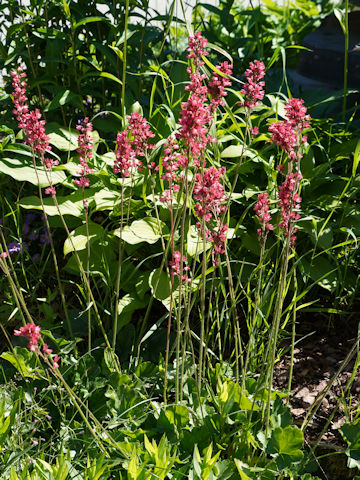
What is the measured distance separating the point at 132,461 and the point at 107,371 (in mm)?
618

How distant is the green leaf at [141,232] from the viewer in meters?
2.39

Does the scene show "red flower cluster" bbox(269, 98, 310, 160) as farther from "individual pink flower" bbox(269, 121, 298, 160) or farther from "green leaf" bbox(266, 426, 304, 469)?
"green leaf" bbox(266, 426, 304, 469)

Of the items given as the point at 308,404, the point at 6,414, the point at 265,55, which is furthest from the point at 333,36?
the point at 6,414

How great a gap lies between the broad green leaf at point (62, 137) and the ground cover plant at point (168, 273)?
12 mm

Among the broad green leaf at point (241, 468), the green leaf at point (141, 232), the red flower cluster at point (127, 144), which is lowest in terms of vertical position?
the broad green leaf at point (241, 468)

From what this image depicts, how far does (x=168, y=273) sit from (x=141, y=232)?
1.68 feet

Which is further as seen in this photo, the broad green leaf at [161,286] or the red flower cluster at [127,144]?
the broad green leaf at [161,286]

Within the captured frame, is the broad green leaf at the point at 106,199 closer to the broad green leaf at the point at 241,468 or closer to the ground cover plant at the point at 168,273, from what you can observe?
the ground cover plant at the point at 168,273

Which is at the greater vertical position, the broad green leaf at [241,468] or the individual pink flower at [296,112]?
the individual pink flower at [296,112]

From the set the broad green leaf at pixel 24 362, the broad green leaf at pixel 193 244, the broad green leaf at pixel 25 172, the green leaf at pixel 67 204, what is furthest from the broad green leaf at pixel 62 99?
the broad green leaf at pixel 24 362

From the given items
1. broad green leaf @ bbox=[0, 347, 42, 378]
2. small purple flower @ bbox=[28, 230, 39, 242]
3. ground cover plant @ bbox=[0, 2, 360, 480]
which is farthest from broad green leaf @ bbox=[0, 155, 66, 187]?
broad green leaf @ bbox=[0, 347, 42, 378]

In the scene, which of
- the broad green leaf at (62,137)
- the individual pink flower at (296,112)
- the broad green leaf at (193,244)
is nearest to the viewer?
the individual pink flower at (296,112)

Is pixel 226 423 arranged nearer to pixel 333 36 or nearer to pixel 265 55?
pixel 265 55

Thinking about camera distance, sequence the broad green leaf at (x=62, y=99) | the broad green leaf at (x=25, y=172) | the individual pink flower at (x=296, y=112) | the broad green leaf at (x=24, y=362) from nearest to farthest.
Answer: the individual pink flower at (x=296, y=112), the broad green leaf at (x=24, y=362), the broad green leaf at (x=25, y=172), the broad green leaf at (x=62, y=99)
